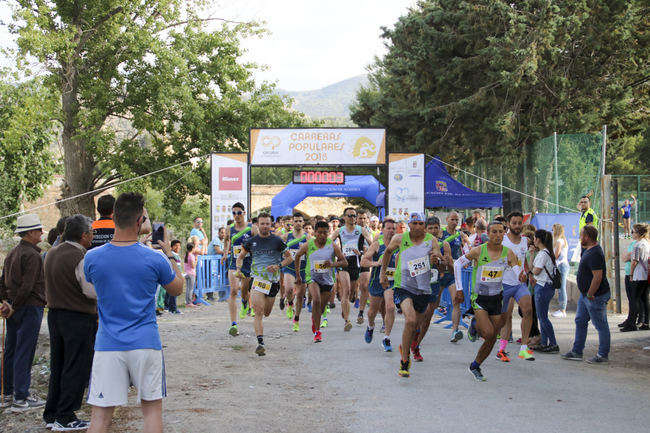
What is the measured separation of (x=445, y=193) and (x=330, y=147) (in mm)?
4084

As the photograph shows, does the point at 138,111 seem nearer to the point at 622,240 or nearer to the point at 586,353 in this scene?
the point at 622,240

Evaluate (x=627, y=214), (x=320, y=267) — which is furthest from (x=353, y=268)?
(x=627, y=214)

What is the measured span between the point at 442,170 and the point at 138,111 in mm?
13710

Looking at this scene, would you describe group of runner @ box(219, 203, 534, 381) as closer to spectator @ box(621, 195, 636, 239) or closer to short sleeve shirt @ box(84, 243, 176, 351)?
short sleeve shirt @ box(84, 243, 176, 351)

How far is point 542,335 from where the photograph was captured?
34.2ft

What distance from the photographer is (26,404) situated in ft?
22.9

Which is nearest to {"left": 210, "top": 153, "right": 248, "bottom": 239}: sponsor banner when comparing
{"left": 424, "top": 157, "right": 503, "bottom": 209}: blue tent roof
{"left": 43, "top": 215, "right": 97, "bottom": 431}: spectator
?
{"left": 424, "top": 157, "right": 503, "bottom": 209}: blue tent roof

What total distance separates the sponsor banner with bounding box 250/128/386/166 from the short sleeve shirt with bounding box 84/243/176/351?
1809 centimetres

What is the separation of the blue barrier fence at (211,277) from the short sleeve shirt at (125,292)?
1308 centimetres

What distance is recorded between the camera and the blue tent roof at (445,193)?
22656mm

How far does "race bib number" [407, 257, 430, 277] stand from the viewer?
27.9 ft

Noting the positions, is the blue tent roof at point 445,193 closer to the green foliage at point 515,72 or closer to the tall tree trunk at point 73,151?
the green foliage at point 515,72

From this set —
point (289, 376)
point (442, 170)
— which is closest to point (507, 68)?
point (442, 170)

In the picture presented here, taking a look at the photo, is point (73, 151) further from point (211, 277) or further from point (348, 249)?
point (348, 249)
